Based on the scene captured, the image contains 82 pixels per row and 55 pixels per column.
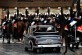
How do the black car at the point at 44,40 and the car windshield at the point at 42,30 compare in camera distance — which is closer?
the black car at the point at 44,40

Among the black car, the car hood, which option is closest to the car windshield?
the black car

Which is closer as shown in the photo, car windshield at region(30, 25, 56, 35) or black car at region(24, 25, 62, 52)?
black car at region(24, 25, 62, 52)

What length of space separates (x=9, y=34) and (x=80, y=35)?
8985 mm

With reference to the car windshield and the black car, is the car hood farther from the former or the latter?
the car windshield

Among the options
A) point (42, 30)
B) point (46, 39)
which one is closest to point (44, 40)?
point (46, 39)

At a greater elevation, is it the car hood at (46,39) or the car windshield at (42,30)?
the car windshield at (42,30)

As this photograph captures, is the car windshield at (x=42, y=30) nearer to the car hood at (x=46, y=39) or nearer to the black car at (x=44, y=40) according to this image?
the black car at (x=44, y=40)

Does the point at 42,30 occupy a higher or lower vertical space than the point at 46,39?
higher

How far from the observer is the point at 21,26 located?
36.8 m

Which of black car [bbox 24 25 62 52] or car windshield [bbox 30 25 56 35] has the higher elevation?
car windshield [bbox 30 25 56 35]

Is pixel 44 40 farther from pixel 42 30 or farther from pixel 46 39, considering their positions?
pixel 42 30

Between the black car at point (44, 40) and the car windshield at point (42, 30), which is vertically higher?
the car windshield at point (42, 30)

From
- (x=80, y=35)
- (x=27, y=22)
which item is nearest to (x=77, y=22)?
(x=80, y=35)

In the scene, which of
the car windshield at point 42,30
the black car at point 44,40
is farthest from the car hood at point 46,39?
the car windshield at point 42,30
